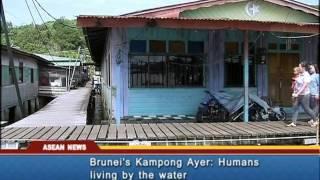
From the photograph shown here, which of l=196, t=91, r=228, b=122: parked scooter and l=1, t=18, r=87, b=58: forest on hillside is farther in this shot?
l=196, t=91, r=228, b=122: parked scooter

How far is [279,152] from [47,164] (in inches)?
46.2

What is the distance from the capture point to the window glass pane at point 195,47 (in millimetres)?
9430

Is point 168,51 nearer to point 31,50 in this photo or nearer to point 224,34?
point 224,34

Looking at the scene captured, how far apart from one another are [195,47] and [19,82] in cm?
714

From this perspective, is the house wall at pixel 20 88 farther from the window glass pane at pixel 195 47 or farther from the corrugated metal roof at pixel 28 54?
the window glass pane at pixel 195 47

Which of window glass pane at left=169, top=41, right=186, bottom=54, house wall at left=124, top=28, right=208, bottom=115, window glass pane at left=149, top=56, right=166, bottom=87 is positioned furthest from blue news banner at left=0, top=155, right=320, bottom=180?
window glass pane at left=169, top=41, right=186, bottom=54

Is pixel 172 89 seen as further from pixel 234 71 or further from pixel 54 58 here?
pixel 54 58

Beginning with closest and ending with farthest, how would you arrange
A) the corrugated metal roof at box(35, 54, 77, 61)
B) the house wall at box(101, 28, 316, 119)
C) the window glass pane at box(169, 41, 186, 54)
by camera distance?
1. the corrugated metal roof at box(35, 54, 77, 61)
2. the house wall at box(101, 28, 316, 119)
3. the window glass pane at box(169, 41, 186, 54)

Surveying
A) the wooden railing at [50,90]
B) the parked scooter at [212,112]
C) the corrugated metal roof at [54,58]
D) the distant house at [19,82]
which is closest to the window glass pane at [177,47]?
the parked scooter at [212,112]

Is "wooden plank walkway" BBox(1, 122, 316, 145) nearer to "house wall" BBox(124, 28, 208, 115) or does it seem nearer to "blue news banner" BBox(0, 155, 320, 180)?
"blue news banner" BBox(0, 155, 320, 180)

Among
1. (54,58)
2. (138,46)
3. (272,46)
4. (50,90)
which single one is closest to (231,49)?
(272,46)

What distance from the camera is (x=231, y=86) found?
978 cm

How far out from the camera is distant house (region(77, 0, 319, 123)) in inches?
353

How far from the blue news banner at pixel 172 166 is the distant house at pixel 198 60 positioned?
19.5 ft
